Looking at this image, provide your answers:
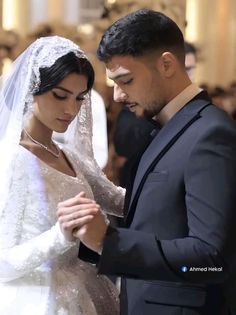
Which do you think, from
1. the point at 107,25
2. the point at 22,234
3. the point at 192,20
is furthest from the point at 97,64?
the point at 192,20

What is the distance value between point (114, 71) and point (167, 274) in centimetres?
42

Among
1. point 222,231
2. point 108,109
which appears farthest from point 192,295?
point 108,109

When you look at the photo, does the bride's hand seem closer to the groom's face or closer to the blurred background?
the groom's face

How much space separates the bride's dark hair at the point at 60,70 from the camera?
1.76 metres

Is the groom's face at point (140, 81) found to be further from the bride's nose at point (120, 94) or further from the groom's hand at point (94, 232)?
the groom's hand at point (94, 232)

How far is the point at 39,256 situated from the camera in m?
1.68

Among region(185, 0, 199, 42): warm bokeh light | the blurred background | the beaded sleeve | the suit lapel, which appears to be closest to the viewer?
the suit lapel

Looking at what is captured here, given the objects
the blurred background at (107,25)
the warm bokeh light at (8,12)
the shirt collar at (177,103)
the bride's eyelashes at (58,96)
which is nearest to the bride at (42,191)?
the bride's eyelashes at (58,96)

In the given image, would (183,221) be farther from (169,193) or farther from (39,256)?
(39,256)

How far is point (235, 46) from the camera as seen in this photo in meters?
7.56

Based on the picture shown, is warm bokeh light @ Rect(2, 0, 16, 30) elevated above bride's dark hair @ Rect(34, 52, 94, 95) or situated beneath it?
situated beneath

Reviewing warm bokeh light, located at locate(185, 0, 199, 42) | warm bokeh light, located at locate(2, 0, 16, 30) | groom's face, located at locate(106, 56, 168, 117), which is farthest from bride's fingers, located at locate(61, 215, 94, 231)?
warm bokeh light, located at locate(185, 0, 199, 42)

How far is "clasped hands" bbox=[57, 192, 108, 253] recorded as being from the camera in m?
1.38

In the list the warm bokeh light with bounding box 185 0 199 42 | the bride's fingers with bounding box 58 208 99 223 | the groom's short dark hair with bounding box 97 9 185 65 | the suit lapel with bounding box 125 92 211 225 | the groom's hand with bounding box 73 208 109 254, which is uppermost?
the groom's short dark hair with bounding box 97 9 185 65
